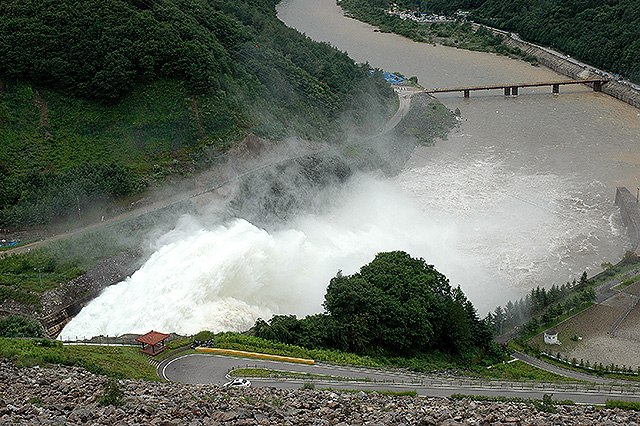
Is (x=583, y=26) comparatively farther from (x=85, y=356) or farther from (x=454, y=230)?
(x=85, y=356)

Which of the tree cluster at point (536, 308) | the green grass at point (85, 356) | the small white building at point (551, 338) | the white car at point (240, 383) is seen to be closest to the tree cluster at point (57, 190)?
the green grass at point (85, 356)

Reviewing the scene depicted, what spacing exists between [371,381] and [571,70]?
259 feet

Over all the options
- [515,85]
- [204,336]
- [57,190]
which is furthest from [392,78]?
[204,336]

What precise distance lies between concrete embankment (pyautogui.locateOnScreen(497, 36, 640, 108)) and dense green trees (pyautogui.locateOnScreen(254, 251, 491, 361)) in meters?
56.0

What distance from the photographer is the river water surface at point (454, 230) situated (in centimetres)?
3909

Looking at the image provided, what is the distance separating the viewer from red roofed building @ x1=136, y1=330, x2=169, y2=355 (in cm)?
3103

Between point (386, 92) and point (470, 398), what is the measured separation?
5920cm

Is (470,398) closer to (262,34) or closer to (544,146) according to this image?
(544,146)

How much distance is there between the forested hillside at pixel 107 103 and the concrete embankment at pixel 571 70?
147ft


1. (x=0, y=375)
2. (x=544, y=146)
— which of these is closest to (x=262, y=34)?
(x=544, y=146)

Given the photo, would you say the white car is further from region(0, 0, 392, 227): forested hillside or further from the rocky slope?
region(0, 0, 392, 227): forested hillside

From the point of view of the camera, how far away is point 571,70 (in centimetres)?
9619

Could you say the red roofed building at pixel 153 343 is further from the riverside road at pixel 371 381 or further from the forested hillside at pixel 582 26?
the forested hillside at pixel 582 26

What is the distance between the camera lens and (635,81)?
8788 centimetres
